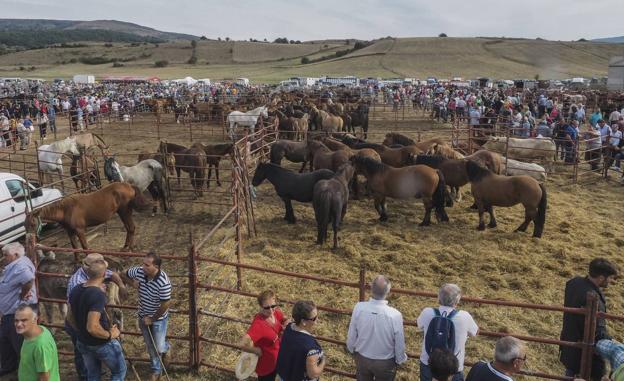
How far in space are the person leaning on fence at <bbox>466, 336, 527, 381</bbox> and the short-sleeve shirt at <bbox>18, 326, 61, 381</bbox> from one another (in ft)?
10.2

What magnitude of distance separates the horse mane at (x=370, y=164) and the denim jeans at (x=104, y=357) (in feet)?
23.3

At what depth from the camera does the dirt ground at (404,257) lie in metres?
6.12

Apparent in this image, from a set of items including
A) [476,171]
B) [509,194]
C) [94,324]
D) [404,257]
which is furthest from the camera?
[476,171]

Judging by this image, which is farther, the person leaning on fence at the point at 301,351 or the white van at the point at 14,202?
the white van at the point at 14,202

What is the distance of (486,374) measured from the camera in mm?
3111

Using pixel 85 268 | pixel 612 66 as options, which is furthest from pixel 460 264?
pixel 612 66

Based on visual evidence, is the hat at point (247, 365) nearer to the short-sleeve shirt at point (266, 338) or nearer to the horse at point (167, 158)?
the short-sleeve shirt at point (266, 338)

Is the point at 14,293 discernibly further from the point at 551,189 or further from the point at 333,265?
Result: the point at 551,189

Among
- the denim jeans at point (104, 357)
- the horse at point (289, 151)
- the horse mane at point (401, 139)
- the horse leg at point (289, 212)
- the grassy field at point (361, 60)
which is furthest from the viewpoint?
the grassy field at point (361, 60)

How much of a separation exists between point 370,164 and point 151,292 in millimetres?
6743

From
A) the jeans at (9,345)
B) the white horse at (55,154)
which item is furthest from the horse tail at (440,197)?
the white horse at (55,154)

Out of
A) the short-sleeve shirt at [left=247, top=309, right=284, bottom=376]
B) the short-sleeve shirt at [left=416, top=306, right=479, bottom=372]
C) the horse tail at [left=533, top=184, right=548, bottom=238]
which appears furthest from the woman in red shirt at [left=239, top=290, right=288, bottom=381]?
the horse tail at [left=533, top=184, right=548, bottom=238]

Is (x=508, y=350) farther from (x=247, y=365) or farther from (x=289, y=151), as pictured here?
(x=289, y=151)

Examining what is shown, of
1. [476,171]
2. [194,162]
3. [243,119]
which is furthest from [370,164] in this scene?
[243,119]
